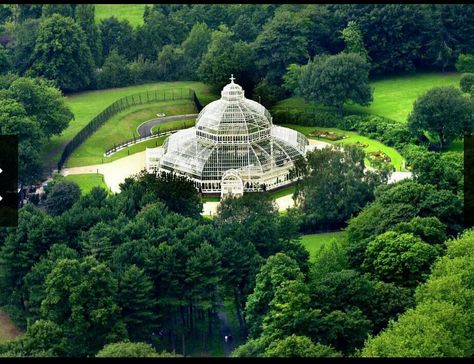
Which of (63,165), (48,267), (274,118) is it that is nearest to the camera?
(48,267)

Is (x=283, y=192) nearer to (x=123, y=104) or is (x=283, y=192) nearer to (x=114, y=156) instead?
(x=114, y=156)

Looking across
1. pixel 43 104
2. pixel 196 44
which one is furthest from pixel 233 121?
pixel 196 44

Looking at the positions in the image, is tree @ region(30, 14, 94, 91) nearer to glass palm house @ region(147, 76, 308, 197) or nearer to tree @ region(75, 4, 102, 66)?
tree @ region(75, 4, 102, 66)

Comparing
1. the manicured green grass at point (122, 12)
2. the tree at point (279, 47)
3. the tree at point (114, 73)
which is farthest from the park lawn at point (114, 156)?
the manicured green grass at point (122, 12)

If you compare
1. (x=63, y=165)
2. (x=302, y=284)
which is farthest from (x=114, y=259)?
(x=63, y=165)
